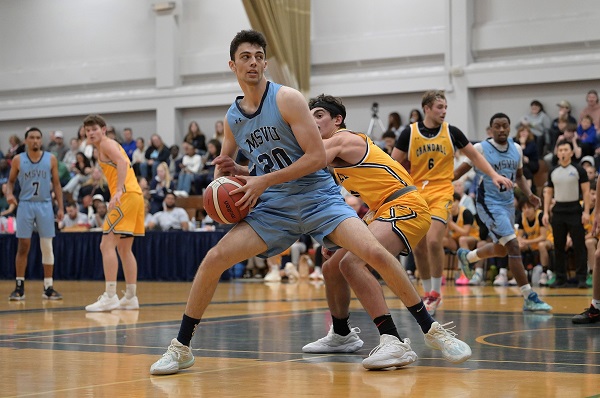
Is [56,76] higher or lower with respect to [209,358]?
higher

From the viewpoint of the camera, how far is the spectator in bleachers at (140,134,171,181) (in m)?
22.1

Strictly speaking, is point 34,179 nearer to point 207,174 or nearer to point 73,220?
point 73,220

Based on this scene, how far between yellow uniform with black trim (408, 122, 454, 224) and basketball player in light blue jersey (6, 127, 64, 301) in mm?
5024

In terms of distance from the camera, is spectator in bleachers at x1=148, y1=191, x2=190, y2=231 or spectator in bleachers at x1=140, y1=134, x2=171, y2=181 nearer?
spectator in bleachers at x1=148, y1=191, x2=190, y2=231

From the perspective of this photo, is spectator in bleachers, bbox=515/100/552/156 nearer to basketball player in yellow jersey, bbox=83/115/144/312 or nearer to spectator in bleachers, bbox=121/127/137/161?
spectator in bleachers, bbox=121/127/137/161

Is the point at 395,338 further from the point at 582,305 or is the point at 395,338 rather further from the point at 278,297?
the point at 278,297

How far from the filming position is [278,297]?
12180 mm

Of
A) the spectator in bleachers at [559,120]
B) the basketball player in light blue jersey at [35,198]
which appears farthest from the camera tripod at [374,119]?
the basketball player in light blue jersey at [35,198]

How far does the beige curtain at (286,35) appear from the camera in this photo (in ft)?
70.0

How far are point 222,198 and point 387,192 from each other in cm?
151

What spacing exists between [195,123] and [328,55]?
3.60 meters

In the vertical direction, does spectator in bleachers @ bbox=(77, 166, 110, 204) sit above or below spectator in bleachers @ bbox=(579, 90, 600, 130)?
below

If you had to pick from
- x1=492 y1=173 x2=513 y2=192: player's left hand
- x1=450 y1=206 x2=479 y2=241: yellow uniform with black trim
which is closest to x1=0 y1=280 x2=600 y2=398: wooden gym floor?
x1=492 y1=173 x2=513 y2=192: player's left hand

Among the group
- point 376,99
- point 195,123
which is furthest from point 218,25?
point 376,99
